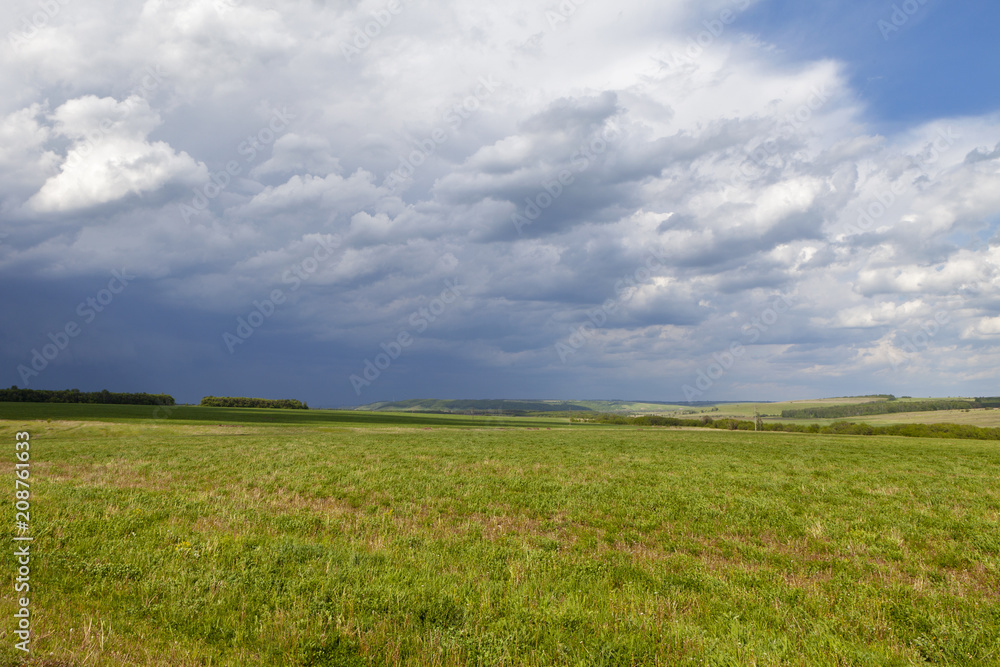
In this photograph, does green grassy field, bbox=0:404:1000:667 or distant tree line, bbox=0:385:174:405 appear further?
distant tree line, bbox=0:385:174:405

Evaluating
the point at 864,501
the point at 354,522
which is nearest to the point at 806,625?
the point at 354,522

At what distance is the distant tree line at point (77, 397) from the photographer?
452ft

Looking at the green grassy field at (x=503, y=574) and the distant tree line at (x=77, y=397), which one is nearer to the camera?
the green grassy field at (x=503, y=574)

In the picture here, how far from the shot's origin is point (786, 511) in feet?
54.9

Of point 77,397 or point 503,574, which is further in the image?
point 77,397

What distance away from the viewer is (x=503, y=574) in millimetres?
10211

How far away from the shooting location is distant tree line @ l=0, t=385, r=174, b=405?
137625 millimetres

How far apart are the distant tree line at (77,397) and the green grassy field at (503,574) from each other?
16836cm

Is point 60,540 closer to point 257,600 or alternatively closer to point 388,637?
point 257,600

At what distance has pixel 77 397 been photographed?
15012 cm

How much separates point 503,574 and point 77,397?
638 ft

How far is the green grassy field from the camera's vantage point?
6.85 metres

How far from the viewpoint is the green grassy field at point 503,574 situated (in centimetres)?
685

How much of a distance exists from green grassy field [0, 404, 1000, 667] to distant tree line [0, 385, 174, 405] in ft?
552
